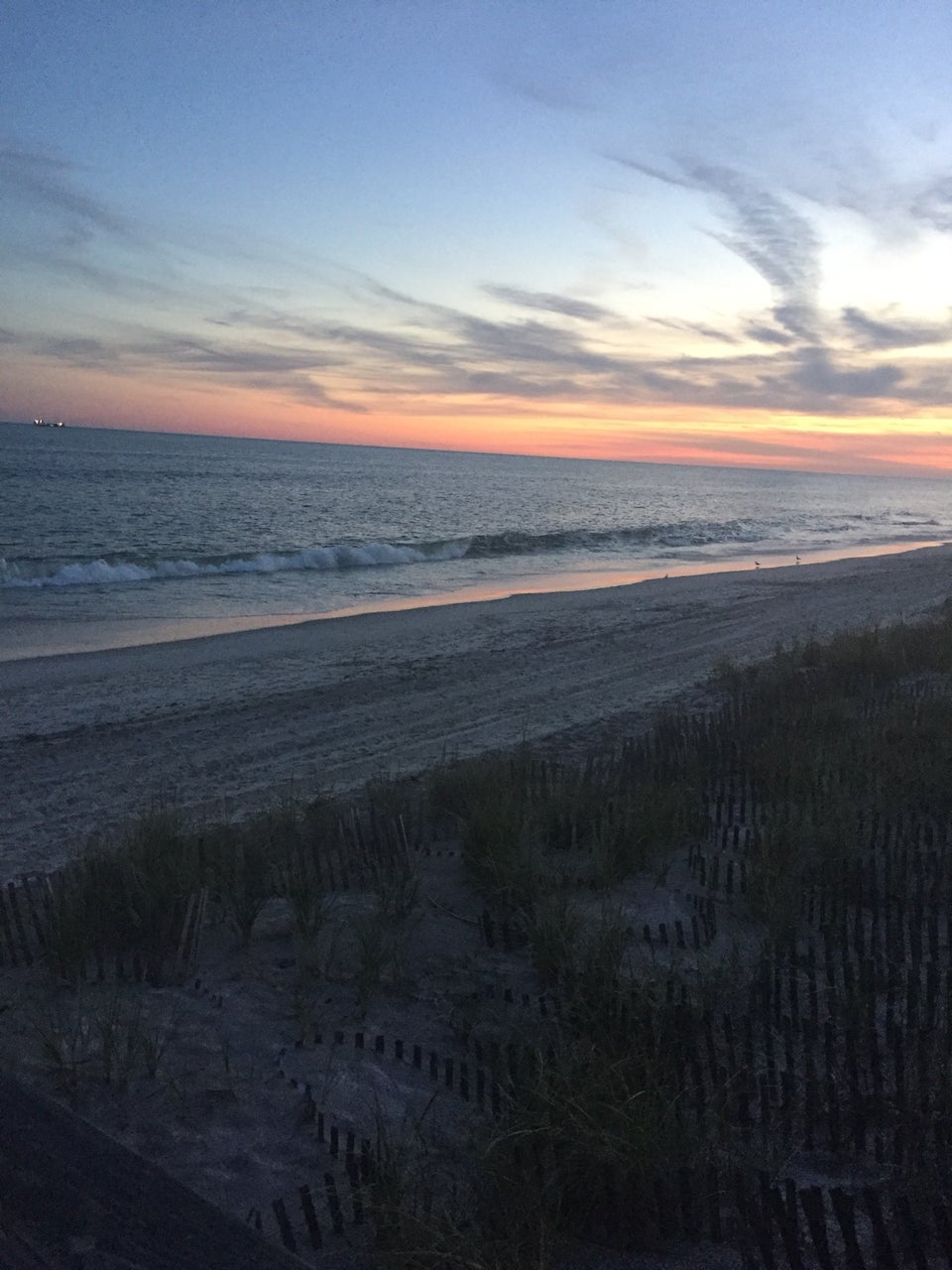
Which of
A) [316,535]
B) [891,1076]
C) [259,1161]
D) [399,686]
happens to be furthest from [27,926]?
[316,535]

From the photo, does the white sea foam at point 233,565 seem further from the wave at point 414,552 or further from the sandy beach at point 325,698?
the sandy beach at point 325,698

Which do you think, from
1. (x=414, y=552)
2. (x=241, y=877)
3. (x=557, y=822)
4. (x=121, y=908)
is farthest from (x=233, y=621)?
(x=414, y=552)

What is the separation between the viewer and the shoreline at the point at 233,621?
15.4 m

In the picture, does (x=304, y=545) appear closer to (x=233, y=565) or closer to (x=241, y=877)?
(x=233, y=565)

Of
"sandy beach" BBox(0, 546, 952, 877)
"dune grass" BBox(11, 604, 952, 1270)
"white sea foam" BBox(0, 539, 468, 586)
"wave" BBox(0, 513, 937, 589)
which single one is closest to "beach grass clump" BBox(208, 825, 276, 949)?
"dune grass" BBox(11, 604, 952, 1270)

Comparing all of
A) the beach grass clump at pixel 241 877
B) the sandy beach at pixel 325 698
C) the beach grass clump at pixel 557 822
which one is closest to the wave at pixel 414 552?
the sandy beach at pixel 325 698

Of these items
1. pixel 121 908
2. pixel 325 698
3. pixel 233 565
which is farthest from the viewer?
pixel 233 565

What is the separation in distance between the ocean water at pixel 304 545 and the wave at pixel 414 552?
0.08m

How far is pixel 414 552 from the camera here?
107 feet

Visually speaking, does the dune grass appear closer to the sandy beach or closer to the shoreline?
the sandy beach

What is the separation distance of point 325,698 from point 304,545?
22048 millimetres

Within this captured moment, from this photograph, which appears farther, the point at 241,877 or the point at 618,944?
the point at 241,877

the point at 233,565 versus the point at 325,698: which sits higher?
the point at 233,565

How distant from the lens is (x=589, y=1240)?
2.89 meters
